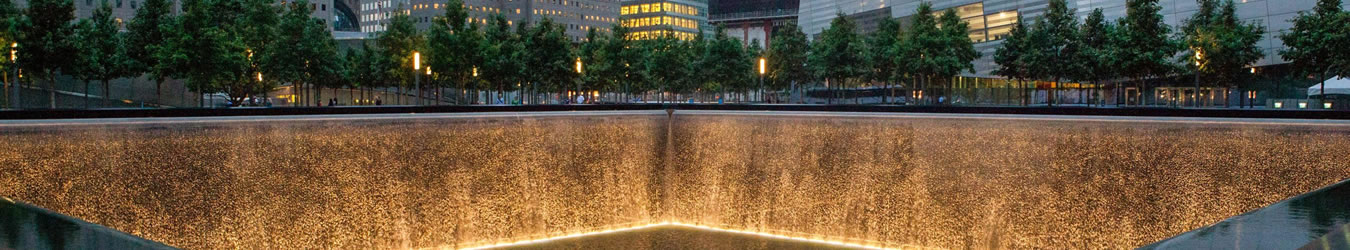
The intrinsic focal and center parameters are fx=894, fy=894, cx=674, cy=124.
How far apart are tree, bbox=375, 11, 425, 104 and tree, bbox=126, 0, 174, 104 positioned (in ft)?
57.6

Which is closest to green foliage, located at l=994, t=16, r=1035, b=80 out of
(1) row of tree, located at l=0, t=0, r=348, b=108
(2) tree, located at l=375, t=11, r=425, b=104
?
(2) tree, located at l=375, t=11, r=425, b=104

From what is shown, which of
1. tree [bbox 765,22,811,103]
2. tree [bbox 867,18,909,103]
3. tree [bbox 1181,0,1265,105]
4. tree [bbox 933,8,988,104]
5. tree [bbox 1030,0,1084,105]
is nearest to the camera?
tree [bbox 1181,0,1265,105]

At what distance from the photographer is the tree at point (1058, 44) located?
5359cm

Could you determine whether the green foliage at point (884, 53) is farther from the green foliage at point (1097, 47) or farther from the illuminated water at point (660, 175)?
the illuminated water at point (660, 175)

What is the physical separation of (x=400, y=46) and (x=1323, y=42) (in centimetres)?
5753

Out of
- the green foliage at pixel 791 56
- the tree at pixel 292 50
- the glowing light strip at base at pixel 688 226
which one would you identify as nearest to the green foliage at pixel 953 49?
the green foliage at pixel 791 56

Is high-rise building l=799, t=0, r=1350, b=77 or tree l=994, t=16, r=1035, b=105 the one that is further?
tree l=994, t=16, r=1035, b=105

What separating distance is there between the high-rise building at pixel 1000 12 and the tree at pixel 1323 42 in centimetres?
615

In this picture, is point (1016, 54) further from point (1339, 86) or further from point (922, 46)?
point (1339, 86)

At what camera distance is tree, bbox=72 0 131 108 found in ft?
165

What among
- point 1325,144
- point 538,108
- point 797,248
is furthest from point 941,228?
point 538,108

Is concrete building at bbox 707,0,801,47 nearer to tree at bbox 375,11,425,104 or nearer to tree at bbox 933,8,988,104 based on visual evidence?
tree at bbox 375,11,425,104

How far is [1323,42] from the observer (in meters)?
43.2

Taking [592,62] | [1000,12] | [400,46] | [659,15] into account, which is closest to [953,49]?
[1000,12]
